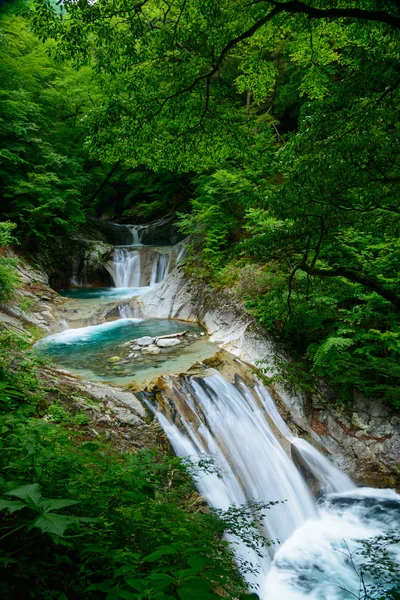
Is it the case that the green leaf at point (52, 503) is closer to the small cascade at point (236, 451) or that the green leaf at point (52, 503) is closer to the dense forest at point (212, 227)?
the dense forest at point (212, 227)

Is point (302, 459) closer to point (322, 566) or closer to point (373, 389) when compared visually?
point (322, 566)

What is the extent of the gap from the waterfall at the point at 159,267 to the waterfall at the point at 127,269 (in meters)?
0.79

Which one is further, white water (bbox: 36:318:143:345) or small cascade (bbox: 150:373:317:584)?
white water (bbox: 36:318:143:345)

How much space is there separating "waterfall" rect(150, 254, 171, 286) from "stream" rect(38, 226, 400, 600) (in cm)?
801

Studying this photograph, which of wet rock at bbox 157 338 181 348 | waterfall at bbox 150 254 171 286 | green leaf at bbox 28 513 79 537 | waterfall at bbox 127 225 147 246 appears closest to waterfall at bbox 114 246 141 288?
waterfall at bbox 150 254 171 286

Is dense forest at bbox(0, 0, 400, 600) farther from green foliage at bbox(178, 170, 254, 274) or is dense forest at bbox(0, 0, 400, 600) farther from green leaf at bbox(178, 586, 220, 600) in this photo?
green foliage at bbox(178, 170, 254, 274)

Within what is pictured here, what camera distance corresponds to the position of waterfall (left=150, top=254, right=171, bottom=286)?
1644cm

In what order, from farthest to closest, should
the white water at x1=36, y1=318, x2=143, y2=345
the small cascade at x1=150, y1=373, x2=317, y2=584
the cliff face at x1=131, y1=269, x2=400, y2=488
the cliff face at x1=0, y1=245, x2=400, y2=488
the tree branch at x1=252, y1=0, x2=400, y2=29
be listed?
the white water at x1=36, y1=318, x2=143, y2=345
the cliff face at x1=0, y1=245, x2=400, y2=488
the cliff face at x1=131, y1=269, x2=400, y2=488
the small cascade at x1=150, y1=373, x2=317, y2=584
the tree branch at x1=252, y1=0, x2=400, y2=29

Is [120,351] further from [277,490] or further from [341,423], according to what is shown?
[341,423]

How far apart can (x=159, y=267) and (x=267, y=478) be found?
12029mm

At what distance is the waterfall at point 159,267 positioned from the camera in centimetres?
1644

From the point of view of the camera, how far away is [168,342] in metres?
9.42

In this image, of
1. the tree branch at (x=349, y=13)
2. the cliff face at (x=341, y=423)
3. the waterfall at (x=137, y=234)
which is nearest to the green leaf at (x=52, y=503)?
the tree branch at (x=349, y=13)

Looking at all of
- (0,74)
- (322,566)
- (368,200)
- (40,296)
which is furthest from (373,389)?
(0,74)
